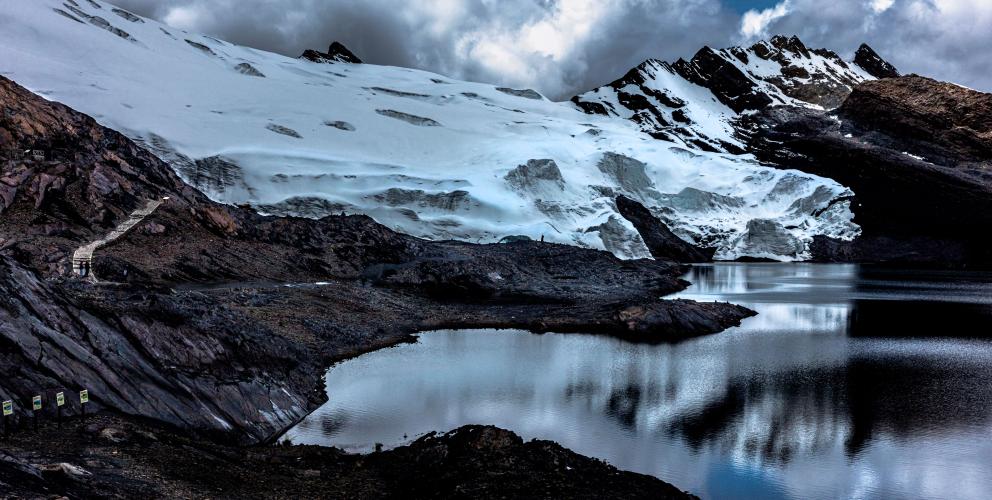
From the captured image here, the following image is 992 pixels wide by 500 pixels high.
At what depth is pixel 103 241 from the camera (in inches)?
1581

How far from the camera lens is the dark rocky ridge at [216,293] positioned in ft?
56.4

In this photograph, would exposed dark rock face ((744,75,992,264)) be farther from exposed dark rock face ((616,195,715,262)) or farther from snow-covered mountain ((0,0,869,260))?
exposed dark rock face ((616,195,715,262))

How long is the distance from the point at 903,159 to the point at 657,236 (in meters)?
65.4

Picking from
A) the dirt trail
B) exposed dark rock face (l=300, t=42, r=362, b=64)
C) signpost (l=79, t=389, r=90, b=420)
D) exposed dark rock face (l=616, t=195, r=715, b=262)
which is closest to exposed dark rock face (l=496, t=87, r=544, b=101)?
exposed dark rock face (l=300, t=42, r=362, b=64)

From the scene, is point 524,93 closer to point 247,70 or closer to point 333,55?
point 333,55

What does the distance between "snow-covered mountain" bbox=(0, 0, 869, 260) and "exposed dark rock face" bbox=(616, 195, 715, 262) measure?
2.57 meters

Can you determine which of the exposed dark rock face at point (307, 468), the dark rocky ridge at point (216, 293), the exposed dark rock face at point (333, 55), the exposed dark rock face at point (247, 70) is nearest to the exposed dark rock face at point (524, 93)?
the exposed dark rock face at point (333, 55)

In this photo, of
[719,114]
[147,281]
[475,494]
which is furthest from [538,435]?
[719,114]

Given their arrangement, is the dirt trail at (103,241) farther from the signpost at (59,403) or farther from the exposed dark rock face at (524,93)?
the exposed dark rock face at (524,93)

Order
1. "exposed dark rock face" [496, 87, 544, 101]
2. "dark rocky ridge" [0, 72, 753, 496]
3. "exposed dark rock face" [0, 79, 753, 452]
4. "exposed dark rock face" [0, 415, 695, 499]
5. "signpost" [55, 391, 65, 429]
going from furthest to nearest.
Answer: "exposed dark rock face" [496, 87, 544, 101]
"exposed dark rock face" [0, 79, 753, 452]
"dark rocky ridge" [0, 72, 753, 496]
"signpost" [55, 391, 65, 429]
"exposed dark rock face" [0, 415, 695, 499]

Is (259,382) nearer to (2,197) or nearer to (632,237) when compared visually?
(2,197)

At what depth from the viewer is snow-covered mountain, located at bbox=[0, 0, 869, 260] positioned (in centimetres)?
8381

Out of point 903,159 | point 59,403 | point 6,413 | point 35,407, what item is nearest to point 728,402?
point 59,403

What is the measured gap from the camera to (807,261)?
121m
